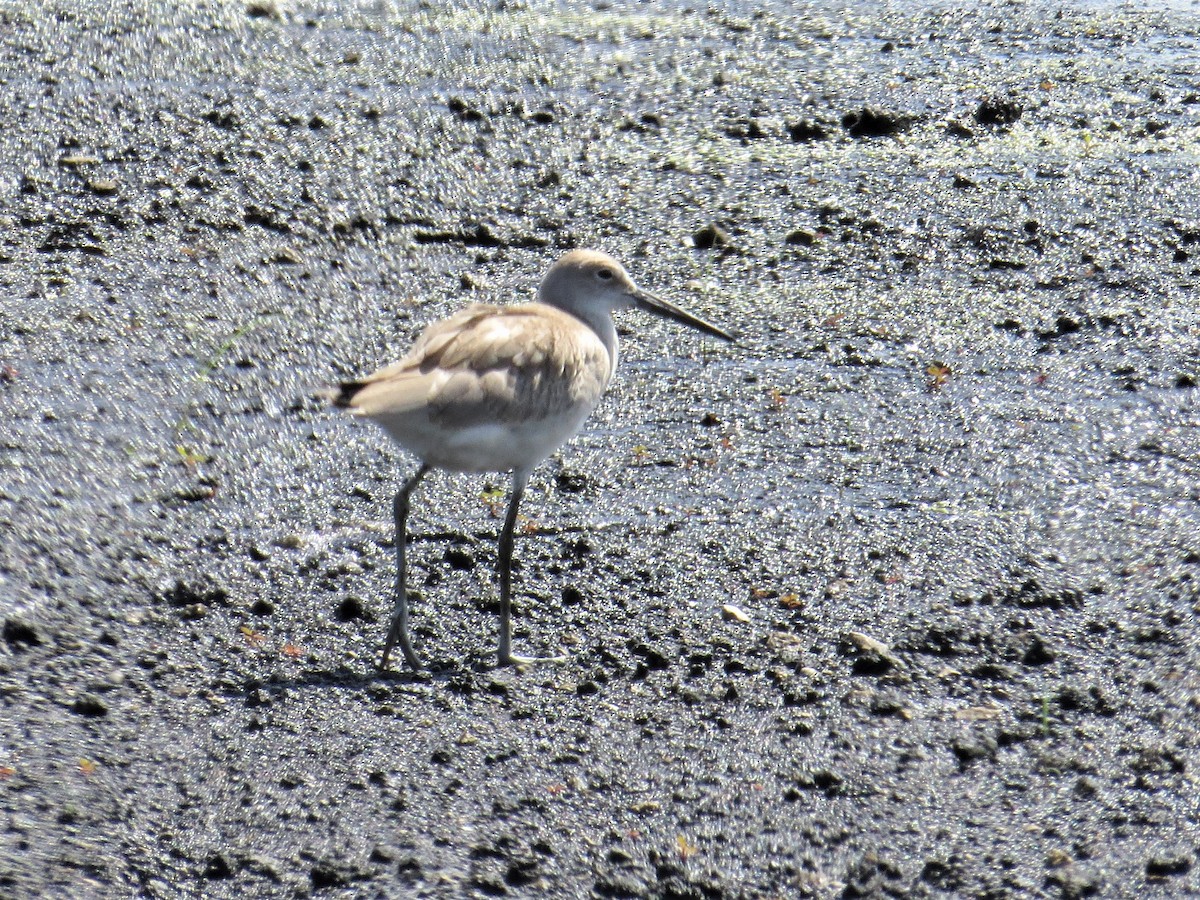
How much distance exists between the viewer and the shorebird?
4348mm

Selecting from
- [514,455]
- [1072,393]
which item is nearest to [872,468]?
[1072,393]

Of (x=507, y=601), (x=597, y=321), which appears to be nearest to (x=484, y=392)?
(x=507, y=601)

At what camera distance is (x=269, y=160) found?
789 centimetres

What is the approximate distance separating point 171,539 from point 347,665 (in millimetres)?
888

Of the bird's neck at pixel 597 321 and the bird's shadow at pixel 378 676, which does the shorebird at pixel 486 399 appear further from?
the bird's neck at pixel 597 321

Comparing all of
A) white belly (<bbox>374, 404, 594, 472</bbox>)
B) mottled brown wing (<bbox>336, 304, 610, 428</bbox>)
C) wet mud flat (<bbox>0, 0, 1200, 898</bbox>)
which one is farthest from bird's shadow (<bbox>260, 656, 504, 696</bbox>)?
mottled brown wing (<bbox>336, 304, 610, 428</bbox>)

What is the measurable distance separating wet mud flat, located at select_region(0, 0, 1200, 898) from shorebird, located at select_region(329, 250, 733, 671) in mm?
320

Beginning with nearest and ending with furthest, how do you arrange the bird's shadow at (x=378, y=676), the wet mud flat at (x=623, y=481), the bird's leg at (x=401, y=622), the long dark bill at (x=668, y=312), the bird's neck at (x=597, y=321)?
the wet mud flat at (x=623, y=481) < the bird's shadow at (x=378, y=676) < the bird's leg at (x=401, y=622) < the bird's neck at (x=597, y=321) < the long dark bill at (x=668, y=312)

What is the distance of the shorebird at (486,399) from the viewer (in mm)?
4348

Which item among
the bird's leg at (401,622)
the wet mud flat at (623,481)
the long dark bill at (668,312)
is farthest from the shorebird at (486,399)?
the long dark bill at (668,312)

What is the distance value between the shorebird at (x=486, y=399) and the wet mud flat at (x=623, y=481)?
12.6 inches

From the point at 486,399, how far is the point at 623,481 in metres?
1.15

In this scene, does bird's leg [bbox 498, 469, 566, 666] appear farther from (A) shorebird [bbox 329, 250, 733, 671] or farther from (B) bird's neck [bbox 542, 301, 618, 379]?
(B) bird's neck [bbox 542, 301, 618, 379]

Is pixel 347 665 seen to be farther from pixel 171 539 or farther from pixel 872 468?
pixel 872 468
